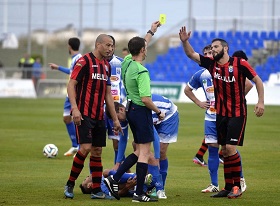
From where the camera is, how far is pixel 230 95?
11875mm

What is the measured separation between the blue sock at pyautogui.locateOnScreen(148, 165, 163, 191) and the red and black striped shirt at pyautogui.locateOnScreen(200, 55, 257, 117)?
131 cm

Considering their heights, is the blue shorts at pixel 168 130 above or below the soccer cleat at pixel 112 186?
above

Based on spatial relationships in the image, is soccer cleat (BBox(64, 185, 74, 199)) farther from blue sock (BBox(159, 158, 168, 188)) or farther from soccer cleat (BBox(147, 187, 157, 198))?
blue sock (BBox(159, 158, 168, 188))

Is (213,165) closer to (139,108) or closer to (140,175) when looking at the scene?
(140,175)

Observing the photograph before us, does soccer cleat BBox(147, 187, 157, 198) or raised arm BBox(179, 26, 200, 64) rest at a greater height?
raised arm BBox(179, 26, 200, 64)

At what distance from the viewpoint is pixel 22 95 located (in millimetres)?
43469

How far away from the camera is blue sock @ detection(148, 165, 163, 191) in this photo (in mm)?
11773

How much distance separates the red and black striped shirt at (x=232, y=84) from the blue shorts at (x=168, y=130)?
1.09 m

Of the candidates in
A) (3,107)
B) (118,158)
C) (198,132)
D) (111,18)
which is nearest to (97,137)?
(118,158)

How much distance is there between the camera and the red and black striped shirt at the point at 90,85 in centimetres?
1145

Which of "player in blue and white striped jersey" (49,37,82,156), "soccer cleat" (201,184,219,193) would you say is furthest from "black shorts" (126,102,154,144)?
"player in blue and white striped jersey" (49,37,82,156)

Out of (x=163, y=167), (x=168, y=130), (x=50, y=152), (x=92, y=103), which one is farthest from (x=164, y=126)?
(x=50, y=152)

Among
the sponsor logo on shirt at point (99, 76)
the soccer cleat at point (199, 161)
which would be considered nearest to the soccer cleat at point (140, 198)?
the sponsor logo on shirt at point (99, 76)

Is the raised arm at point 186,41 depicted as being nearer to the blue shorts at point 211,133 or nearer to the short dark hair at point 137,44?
the short dark hair at point 137,44
